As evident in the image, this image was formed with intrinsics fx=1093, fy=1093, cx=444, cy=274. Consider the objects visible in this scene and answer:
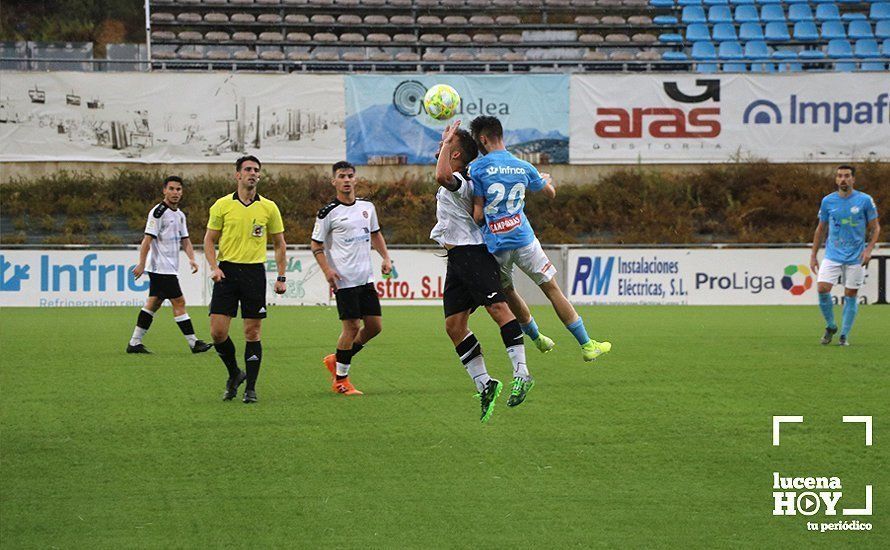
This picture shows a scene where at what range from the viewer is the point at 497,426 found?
797 centimetres

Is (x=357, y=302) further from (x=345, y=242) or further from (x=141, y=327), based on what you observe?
(x=141, y=327)

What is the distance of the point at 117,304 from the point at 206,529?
20613mm

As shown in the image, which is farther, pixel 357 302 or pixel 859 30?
pixel 859 30

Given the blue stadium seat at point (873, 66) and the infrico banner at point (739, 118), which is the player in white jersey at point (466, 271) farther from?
the blue stadium seat at point (873, 66)

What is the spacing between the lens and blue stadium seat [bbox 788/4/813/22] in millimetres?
38497

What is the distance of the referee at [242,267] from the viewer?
31.2ft

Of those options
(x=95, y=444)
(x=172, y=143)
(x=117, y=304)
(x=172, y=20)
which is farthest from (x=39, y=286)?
(x=95, y=444)

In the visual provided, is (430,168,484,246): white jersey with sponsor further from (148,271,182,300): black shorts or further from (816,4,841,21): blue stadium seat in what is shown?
(816,4,841,21): blue stadium seat

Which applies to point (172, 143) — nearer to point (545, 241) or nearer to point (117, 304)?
point (117, 304)

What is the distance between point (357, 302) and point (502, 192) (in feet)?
8.24

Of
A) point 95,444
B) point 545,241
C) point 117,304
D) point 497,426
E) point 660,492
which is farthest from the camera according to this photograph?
point 545,241

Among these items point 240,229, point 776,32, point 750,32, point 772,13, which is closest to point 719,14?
point 750,32

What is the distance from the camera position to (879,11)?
38.9m

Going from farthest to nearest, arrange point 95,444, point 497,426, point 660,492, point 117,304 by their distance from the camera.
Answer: point 117,304
point 497,426
point 95,444
point 660,492
